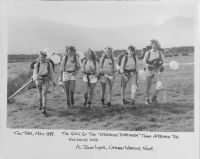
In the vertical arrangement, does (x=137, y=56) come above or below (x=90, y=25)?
below

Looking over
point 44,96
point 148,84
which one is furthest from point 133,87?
point 44,96

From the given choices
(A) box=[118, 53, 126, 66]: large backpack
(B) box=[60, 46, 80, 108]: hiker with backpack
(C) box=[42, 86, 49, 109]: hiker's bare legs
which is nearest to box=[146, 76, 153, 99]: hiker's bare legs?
(A) box=[118, 53, 126, 66]: large backpack

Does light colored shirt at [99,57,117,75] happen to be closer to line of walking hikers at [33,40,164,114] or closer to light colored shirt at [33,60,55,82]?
line of walking hikers at [33,40,164,114]

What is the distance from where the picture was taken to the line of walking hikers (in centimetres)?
111

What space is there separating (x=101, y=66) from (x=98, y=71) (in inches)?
0.8

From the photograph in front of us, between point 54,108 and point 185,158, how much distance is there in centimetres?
47

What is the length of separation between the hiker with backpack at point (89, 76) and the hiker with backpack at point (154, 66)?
0.18 metres

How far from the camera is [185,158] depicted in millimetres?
1060

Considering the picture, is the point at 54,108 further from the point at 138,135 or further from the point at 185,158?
the point at 185,158

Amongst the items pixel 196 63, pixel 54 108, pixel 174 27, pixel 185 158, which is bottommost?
pixel 185 158

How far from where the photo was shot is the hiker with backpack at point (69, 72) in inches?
44.8

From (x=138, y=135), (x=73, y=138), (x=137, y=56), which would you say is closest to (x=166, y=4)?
(x=137, y=56)

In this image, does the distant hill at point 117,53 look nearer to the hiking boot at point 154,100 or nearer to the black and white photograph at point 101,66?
the black and white photograph at point 101,66

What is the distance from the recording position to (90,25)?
112cm
